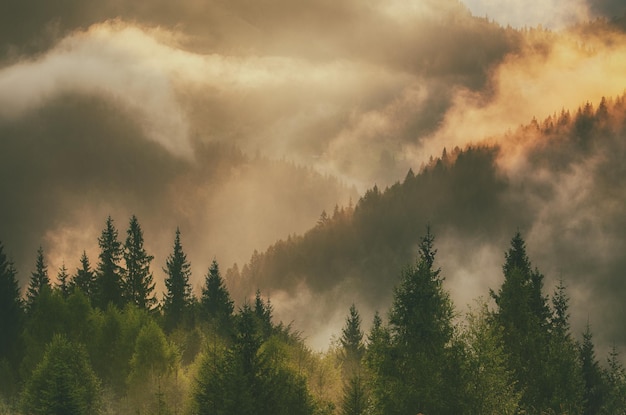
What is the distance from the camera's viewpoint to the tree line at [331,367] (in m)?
39.9

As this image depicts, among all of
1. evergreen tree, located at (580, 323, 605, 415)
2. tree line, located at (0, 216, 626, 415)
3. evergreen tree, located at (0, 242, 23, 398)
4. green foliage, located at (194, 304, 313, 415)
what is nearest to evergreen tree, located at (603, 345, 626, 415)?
tree line, located at (0, 216, 626, 415)

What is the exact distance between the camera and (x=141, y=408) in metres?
61.8

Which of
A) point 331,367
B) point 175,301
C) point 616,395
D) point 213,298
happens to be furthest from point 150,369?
point 616,395

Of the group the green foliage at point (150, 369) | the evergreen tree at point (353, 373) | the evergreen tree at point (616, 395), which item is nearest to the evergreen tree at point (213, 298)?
the evergreen tree at point (353, 373)

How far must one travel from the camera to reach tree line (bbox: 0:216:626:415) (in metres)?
39.9

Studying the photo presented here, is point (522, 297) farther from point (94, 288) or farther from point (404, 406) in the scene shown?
point (94, 288)

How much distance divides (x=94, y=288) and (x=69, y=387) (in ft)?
129

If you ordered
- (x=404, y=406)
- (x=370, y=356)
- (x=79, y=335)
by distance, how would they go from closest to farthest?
(x=404, y=406)
(x=370, y=356)
(x=79, y=335)

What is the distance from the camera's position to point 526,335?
4684cm

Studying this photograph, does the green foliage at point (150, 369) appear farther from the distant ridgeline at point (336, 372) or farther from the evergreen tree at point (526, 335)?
the evergreen tree at point (526, 335)

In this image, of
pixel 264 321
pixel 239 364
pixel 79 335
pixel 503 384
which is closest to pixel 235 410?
pixel 239 364

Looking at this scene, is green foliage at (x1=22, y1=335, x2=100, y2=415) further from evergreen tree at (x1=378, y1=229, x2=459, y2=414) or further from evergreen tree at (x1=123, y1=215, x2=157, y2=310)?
evergreen tree at (x1=123, y1=215, x2=157, y2=310)

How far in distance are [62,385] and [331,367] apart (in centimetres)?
3087

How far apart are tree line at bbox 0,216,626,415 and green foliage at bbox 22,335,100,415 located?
93mm
